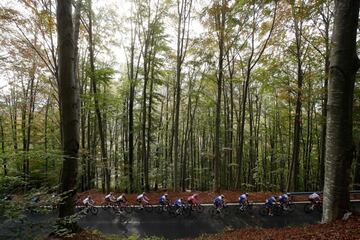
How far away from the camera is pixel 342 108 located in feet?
17.5

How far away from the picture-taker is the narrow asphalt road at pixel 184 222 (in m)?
12.1

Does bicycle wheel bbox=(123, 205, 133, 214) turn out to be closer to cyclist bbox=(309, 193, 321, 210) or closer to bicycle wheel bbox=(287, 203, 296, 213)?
bicycle wheel bbox=(287, 203, 296, 213)

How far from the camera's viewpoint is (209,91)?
110ft

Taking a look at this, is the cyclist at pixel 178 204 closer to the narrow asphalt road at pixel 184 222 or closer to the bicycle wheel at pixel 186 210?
the bicycle wheel at pixel 186 210

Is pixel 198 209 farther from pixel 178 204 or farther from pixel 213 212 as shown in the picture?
pixel 178 204

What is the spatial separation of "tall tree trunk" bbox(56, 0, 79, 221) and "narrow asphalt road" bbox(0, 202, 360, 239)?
6561 mm

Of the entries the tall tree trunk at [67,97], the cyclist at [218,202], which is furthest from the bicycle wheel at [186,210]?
the tall tree trunk at [67,97]

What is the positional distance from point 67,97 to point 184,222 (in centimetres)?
1010

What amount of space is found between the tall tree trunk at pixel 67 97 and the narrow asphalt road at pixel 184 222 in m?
6.56

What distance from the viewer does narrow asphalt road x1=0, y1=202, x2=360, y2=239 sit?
39.8 ft

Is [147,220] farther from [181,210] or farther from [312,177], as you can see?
[312,177]

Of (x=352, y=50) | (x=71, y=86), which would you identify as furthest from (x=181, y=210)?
(x=352, y=50)

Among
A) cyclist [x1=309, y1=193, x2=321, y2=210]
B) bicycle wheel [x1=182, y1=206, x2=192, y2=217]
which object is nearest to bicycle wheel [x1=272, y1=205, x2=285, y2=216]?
cyclist [x1=309, y1=193, x2=321, y2=210]

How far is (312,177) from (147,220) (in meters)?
31.1
